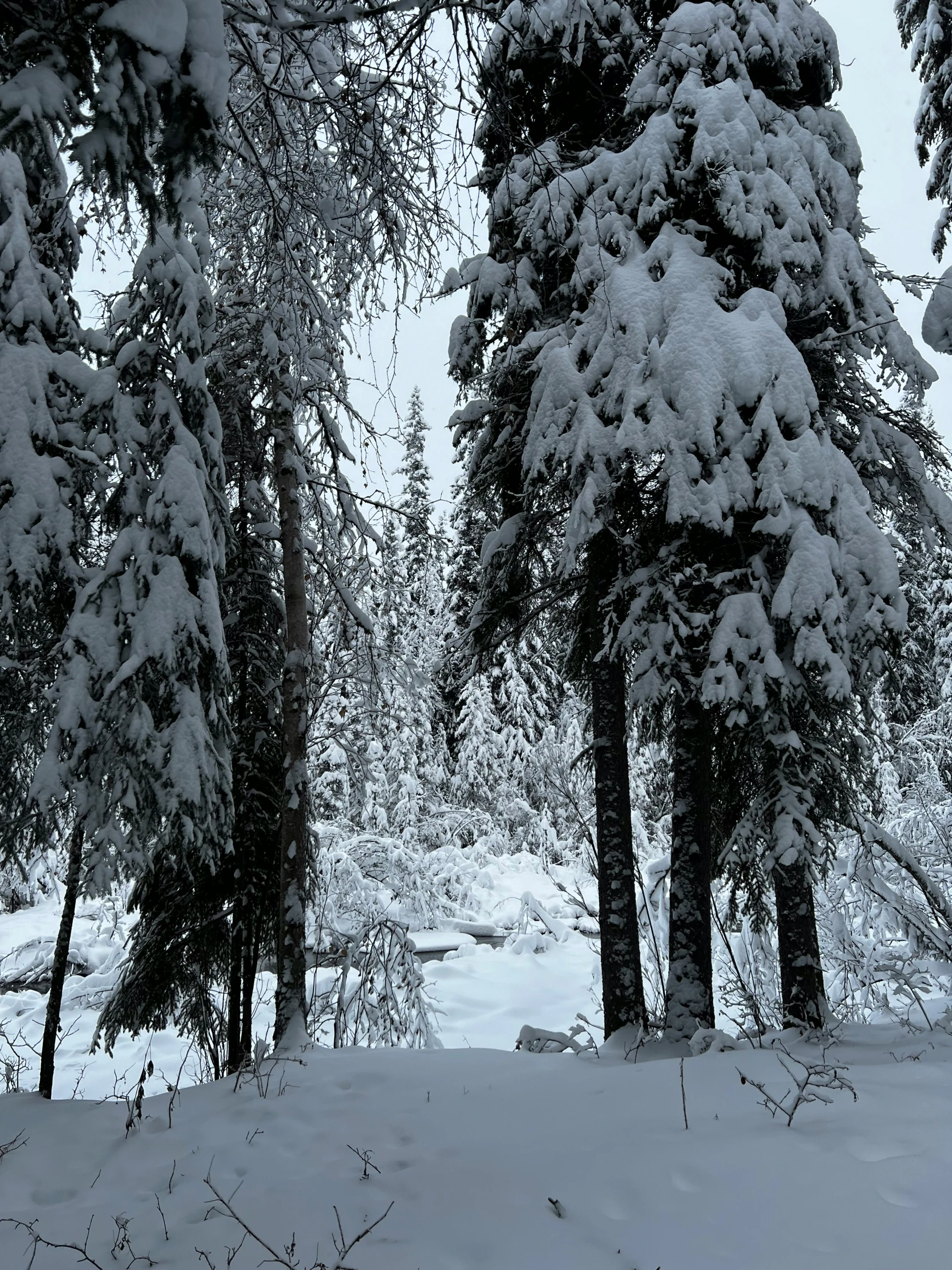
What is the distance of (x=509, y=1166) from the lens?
3.51m

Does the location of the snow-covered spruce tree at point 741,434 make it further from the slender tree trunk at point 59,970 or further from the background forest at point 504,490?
the slender tree trunk at point 59,970

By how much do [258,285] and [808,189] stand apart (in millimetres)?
4545

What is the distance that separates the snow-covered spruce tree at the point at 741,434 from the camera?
5.52 m

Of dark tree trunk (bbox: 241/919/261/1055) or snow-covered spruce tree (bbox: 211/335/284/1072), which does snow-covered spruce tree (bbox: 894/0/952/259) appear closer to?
snow-covered spruce tree (bbox: 211/335/284/1072)

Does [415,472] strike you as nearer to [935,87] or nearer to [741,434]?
[935,87]

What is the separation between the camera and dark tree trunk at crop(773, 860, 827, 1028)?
5.76 m

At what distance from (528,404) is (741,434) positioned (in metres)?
1.93

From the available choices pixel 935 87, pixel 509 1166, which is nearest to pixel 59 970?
pixel 509 1166

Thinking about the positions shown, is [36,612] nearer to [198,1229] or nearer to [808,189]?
[198,1229]

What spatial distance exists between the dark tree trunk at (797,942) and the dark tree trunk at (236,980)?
445cm

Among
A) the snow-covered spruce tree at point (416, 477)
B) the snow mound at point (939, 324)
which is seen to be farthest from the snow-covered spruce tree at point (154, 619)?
the snow-covered spruce tree at point (416, 477)

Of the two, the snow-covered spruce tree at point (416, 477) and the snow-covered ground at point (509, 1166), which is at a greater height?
the snow-covered spruce tree at point (416, 477)

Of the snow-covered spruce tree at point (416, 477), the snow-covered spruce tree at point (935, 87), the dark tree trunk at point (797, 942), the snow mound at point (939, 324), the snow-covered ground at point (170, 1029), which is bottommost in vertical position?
the snow-covered ground at point (170, 1029)

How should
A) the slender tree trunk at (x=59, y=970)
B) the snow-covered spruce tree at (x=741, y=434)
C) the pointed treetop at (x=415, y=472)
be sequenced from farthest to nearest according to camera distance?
the pointed treetop at (x=415, y=472) → the slender tree trunk at (x=59, y=970) → the snow-covered spruce tree at (x=741, y=434)
